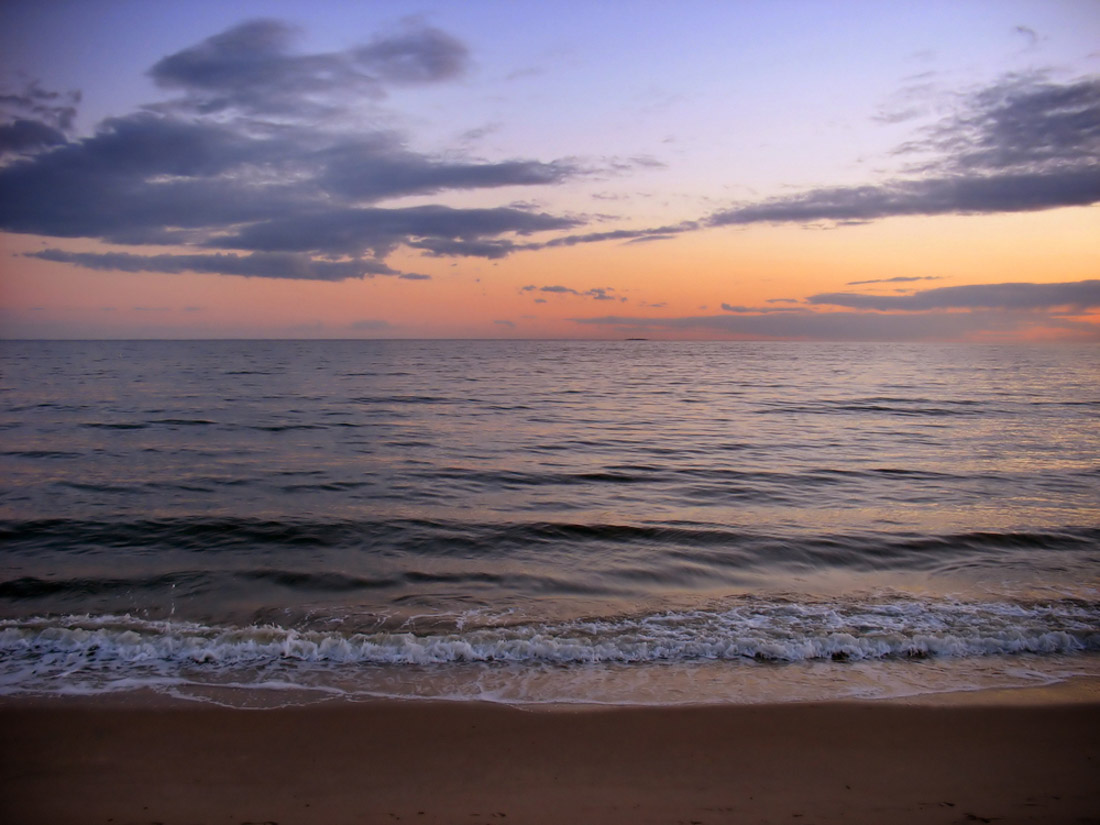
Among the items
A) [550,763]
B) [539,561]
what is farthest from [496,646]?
[539,561]

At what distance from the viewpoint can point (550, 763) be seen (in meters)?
4.95

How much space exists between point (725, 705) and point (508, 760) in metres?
2.21

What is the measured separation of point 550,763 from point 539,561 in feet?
17.7

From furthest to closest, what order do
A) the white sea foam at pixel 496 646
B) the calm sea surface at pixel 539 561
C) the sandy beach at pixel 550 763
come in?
the calm sea surface at pixel 539 561 < the white sea foam at pixel 496 646 < the sandy beach at pixel 550 763

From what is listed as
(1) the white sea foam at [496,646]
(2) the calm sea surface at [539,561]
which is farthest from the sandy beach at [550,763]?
(1) the white sea foam at [496,646]

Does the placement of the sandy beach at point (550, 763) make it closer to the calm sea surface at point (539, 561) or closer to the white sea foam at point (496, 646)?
the calm sea surface at point (539, 561)

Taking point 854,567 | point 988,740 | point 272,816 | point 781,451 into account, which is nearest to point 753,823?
point 988,740

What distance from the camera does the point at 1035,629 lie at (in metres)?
7.56

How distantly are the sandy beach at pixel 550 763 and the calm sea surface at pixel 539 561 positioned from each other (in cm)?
45

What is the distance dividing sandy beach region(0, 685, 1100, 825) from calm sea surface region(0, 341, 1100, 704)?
17.6 inches

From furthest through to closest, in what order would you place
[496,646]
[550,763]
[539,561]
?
[539,561]
[496,646]
[550,763]

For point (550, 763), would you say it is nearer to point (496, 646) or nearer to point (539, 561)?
point (496, 646)

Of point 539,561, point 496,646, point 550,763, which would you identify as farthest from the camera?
point 539,561

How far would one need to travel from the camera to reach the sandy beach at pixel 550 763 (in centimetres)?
437
